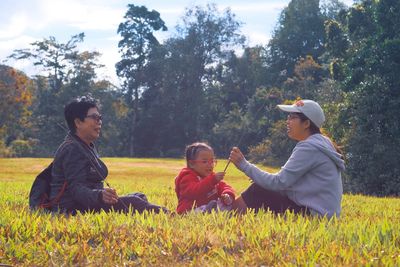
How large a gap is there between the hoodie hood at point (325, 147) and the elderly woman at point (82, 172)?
1.75m

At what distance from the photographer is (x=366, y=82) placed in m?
20.2

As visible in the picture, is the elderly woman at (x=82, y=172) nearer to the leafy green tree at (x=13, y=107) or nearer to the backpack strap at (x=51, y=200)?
the backpack strap at (x=51, y=200)

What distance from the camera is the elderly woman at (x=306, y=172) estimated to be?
579 centimetres

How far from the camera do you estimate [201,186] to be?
6422mm

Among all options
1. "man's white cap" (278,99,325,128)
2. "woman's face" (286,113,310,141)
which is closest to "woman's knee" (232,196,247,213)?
"woman's face" (286,113,310,141)

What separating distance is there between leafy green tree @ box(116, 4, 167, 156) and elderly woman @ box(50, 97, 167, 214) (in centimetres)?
4813

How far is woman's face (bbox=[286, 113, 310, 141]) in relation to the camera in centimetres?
609

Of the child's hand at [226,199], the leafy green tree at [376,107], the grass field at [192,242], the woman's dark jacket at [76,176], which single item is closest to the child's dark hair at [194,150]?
the child's hand at [226,199]

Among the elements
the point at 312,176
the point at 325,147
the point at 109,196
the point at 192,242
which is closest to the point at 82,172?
the point at 109,196

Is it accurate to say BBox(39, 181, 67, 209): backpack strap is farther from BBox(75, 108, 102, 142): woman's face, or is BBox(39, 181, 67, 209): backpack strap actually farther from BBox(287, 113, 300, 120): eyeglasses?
BBox(287, 113, 300, 120): eyeglasses

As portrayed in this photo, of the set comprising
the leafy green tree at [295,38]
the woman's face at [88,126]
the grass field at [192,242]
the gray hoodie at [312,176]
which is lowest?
the grass field at [192,242]

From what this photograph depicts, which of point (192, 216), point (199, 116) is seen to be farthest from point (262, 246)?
point (199, 116)

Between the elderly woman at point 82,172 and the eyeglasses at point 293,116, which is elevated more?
the eyeglasses at point 293,116

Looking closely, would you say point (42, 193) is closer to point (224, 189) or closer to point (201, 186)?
point (201, 186)
